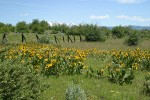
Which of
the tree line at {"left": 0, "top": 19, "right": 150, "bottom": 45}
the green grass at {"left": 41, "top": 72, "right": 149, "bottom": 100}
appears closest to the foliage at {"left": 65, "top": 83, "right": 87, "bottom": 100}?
the green grass at {"left": 41, "top": 72, "right": 149, "bottom": 100}

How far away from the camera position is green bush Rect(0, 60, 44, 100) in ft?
19.9

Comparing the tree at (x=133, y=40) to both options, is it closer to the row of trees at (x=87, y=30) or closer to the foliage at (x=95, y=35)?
the row of trees at (x=87, y=30)

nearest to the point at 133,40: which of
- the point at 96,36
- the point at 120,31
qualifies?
the point at 96,36

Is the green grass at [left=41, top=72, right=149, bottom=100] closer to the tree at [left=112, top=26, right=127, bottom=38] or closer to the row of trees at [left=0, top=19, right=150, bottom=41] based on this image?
the row of trees at [left=0, top=19, right=150, bottom=41]

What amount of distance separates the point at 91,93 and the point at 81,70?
122 inches

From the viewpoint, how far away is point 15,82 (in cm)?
623

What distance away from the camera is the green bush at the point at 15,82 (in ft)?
19.9

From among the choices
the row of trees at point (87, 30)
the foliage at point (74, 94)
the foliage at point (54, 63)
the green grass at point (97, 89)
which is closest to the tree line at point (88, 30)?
the row of trees at point (87, 30)

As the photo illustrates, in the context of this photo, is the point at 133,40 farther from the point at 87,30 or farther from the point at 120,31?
the point at 120,31

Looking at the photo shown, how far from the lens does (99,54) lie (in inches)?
677

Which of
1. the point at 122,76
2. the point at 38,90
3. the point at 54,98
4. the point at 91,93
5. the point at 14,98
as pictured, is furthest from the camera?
the point at 122,76

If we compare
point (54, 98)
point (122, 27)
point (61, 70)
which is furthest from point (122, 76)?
→ point (122, 27)

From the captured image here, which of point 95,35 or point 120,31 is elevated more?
point 120,31

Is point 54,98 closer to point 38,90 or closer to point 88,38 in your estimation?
point 38,90
